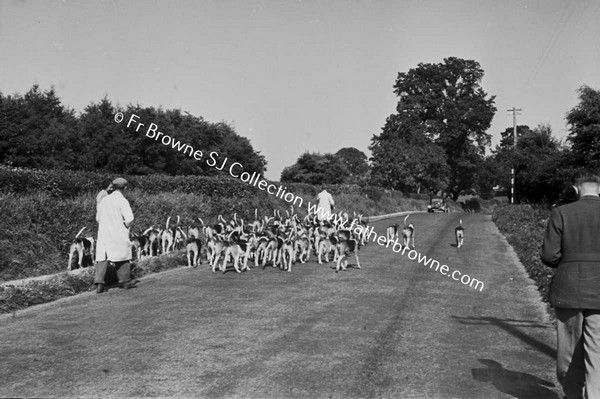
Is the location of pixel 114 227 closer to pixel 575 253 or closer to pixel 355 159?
pixel 575 253

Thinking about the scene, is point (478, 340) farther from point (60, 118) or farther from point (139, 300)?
point (60, 118)

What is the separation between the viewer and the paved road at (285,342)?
204 inches

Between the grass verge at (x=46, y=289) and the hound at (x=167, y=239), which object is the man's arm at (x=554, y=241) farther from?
the hound at (x=167, y=239)

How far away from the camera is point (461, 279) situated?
12.3m

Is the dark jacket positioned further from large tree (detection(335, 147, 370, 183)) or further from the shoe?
large tree (detection(335, 147, 370, 183))

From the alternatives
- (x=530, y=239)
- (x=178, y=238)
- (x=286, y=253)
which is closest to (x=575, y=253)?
(x=286, y=253)

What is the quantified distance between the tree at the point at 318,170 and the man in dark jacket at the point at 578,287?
57.7m

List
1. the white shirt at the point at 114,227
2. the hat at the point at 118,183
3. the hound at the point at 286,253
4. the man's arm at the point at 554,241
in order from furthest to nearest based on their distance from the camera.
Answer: the hound at the point at 286,253
the hat at the point at 118,183
the white shirt at the point at 114,227
the man's arm at the point at 554,241

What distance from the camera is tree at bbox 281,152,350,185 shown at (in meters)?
63.1

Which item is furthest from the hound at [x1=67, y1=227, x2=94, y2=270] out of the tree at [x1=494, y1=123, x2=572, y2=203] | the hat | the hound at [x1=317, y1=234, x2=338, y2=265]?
the tree at [x1=494, y1=123, x2=572, y2=203]

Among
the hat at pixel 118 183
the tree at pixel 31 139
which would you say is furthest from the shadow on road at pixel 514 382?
the tree at pixel 31 139

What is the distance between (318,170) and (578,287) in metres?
59.3

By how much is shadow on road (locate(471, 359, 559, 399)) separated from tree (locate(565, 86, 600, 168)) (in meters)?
19.6

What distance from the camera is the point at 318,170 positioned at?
63.6m
